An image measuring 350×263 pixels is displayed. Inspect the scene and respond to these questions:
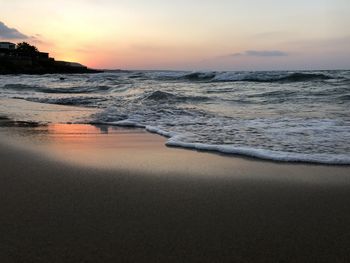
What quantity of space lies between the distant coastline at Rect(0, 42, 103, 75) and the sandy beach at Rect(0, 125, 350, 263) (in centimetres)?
5593

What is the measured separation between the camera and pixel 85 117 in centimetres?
Result: 814

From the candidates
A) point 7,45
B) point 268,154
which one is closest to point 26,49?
point 7,45

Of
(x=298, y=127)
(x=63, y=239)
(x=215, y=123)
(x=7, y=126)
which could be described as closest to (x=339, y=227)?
(x=63, y=239)

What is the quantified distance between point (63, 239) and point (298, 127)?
4.95 metres

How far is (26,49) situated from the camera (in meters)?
91.7

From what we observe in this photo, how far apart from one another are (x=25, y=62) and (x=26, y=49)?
2081 cm

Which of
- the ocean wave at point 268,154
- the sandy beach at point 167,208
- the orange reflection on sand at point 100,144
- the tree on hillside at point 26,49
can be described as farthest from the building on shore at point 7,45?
the sandy beach at point 167,208

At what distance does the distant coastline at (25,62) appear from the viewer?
206 ft

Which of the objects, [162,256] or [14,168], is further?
[14,168]

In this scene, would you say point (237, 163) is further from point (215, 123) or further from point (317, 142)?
point (215, 123)

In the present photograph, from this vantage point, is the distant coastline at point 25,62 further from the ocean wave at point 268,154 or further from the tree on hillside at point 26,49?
the ocean wave at point 268,154

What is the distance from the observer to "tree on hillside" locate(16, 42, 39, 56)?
296 feet

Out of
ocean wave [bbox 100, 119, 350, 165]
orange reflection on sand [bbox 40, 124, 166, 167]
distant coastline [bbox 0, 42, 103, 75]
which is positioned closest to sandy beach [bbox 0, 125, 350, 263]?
orange reflection on sand [bbox 40, 124, 166, 167]

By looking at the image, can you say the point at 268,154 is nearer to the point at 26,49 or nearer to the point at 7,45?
the point at 26,49
